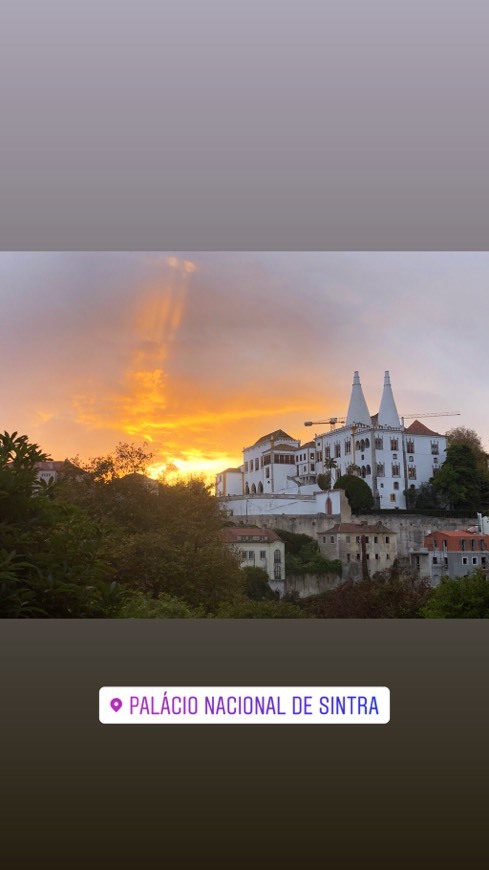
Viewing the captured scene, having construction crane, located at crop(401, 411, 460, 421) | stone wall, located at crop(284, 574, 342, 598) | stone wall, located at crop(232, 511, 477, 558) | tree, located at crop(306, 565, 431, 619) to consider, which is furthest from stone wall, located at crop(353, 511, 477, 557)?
construction crane, located at crop(401, 411, 460, 421)

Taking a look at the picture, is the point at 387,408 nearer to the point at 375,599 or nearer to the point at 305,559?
the point at 305,559

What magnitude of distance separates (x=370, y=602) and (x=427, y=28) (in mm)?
4524

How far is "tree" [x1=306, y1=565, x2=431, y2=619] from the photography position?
7.54m

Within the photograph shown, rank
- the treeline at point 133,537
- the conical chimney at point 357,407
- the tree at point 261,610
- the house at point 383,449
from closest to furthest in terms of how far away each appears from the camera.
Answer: the treeline at point 133,537 → the conical chimney at point 357,407 → the house at point 383,449 → the tree at point 261,610

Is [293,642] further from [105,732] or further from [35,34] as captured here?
[35,34]

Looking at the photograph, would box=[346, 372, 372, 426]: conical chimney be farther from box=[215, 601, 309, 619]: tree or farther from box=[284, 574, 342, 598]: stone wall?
box=[215, 601, 309, 619]: tree

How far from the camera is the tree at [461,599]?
7.31 metres

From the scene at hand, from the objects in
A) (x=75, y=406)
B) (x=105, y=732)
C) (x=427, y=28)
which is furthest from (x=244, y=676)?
(x=427, y=28)

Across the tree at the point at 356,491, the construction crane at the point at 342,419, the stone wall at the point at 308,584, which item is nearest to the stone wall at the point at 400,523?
the tree at the point at 356,491

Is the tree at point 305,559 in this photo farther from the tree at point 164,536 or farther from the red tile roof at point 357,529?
the tree at point 164,536

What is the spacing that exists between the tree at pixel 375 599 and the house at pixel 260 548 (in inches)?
18.4

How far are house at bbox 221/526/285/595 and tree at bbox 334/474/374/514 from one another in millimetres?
738

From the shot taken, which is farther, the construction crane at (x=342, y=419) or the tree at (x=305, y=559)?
the tree at (x=305, y=559)

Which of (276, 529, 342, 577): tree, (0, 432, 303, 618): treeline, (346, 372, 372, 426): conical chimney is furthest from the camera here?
(276, 529, 342, 577): tree
